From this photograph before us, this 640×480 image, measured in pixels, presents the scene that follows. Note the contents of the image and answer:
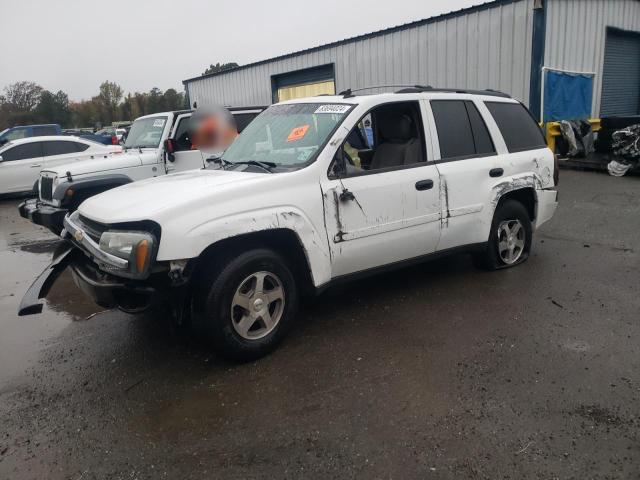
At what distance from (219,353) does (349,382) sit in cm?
91

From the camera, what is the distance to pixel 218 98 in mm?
22312

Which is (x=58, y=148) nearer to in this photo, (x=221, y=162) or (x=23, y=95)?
(x=221, y=162)

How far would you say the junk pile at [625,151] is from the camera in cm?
1049

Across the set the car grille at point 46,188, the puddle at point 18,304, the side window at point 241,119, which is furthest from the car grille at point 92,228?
the side window at point 241,119

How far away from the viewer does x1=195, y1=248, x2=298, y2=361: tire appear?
332cm

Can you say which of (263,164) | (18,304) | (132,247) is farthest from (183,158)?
(132,247)

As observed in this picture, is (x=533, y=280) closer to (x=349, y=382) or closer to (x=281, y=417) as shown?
(x=349, y=382)

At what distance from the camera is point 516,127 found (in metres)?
5.27

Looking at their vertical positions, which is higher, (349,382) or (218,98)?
(218,98)

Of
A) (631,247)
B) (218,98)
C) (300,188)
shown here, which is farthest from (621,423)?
(218,98)

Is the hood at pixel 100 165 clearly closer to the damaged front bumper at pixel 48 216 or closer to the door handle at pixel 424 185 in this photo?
the damaged front bumper at pixel 48 216

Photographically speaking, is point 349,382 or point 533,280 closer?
point 349,382

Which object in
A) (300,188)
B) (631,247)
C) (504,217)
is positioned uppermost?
Answer: (300,188)

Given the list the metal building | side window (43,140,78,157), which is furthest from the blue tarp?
side window (43,140,78,157)
